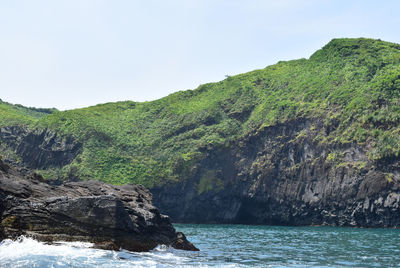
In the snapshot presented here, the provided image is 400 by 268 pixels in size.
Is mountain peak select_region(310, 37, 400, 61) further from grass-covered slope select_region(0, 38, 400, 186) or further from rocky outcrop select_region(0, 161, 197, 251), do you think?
rocky outcrop select_region(0, 161, 197, 251)

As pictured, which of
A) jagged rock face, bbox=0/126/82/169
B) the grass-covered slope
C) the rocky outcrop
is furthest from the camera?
jagged rock face, bbox=0/126/82/169

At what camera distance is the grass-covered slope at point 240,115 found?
335 ft

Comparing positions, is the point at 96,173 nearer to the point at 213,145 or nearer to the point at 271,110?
the point at 213,145

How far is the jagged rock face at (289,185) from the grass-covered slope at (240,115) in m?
2.83

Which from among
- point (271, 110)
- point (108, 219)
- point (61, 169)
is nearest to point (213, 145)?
point (271, 110)

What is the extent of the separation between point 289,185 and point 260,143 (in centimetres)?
1786

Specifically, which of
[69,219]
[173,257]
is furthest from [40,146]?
[173,257]

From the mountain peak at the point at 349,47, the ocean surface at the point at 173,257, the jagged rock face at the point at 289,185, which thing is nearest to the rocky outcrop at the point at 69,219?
the ocean surface at the point at 173,257

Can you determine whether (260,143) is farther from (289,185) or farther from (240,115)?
(240,115)

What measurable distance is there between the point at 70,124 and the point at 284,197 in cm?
7475

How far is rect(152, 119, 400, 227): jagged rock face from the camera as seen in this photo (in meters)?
87.1

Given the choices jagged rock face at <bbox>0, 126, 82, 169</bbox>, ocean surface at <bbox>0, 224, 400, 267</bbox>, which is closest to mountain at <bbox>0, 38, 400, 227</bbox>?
jagged rock face at <bbox>0, 126, 82, 169</bbox>

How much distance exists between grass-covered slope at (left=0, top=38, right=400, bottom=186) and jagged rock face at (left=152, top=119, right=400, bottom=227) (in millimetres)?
2834

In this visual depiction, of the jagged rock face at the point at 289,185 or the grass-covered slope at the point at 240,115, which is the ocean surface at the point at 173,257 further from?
the grass-covered slope at the point at 240,115
